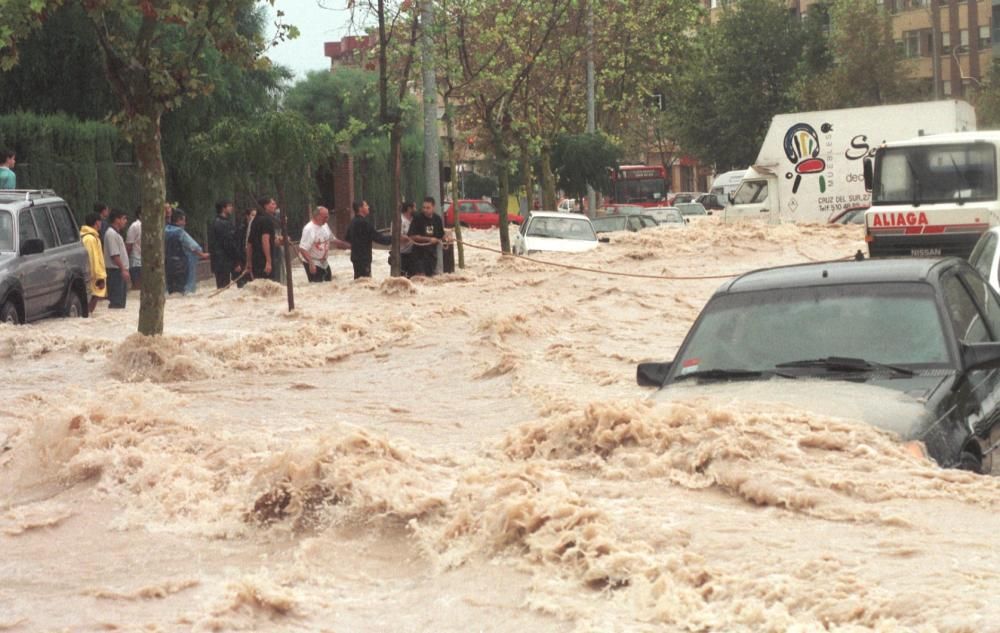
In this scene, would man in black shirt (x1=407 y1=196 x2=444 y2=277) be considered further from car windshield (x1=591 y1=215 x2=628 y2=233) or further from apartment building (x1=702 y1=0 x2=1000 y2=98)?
apartment building (x1=702 y1=0 x2=1000 y2=98)

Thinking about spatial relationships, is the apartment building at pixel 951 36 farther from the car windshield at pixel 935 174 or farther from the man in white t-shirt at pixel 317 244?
the man in white t-shirt at pixel 317 244

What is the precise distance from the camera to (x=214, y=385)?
15.3 metres

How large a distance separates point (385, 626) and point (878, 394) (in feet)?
9.22

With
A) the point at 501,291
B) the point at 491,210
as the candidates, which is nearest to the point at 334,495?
the point at 501,291

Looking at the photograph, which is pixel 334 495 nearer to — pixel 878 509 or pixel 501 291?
pixel 878 509

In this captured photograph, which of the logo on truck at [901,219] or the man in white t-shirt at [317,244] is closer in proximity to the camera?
the logo on truck at [901,219]

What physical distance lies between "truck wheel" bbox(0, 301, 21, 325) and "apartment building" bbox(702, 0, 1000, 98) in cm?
6259

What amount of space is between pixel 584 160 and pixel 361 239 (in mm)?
23850

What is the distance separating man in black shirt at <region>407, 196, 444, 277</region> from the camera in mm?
27172

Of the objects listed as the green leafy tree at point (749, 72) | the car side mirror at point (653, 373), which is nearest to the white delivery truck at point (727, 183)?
the green leafy tree at point (749, 72)

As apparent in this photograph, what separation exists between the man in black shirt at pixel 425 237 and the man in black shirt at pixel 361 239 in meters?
0.82

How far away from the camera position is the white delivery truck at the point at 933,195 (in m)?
23.4

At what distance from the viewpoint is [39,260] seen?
19344 mm

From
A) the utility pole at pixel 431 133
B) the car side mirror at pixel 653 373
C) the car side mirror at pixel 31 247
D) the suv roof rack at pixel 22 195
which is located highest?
the utility pole at pixel 431 133
